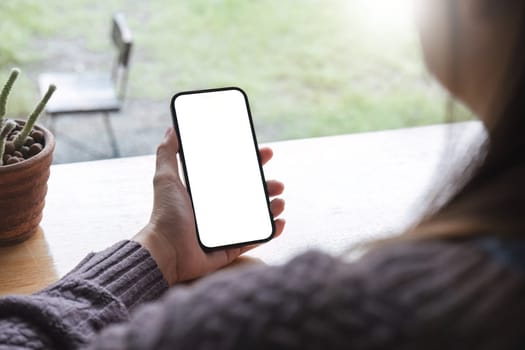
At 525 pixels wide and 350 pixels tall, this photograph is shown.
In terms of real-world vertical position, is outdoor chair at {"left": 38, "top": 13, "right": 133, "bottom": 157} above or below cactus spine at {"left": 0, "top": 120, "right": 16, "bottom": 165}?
below

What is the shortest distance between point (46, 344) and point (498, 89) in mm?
432

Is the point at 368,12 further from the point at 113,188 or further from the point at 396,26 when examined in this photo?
the point at 113,188

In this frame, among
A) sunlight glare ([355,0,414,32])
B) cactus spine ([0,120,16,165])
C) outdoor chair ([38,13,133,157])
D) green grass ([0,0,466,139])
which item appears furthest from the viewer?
sunlight glare ([355,0,414,32])

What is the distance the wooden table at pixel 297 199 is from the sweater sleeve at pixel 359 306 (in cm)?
→ 40

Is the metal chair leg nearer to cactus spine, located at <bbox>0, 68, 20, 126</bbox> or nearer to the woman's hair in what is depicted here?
cactus spine, located at <bbox>0, 68, 20, 126</bbox>

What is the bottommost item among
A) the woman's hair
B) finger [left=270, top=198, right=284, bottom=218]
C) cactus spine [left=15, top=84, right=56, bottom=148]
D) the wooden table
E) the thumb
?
the wooden table

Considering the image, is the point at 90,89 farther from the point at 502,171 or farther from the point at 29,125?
the point at 502,171

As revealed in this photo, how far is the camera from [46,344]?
59 centimetres

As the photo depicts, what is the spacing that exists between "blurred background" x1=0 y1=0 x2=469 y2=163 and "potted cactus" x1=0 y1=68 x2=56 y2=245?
1530 mm

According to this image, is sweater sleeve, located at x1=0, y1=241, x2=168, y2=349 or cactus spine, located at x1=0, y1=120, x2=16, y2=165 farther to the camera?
cactus spine, located at x1=0, y1=120, x2=16, y2=165

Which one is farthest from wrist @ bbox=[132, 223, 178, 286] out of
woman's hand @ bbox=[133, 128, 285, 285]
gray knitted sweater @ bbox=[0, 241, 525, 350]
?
gray knitted sweater @ bbox=[0, 241, 525, 350]

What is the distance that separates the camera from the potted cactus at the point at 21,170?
27.5 inches

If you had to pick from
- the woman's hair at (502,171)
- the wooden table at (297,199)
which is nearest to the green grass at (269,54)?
the wooden table at (297,199)

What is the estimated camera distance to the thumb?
30.2 inches
